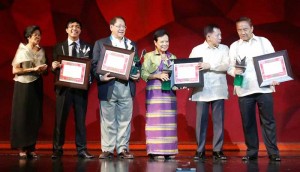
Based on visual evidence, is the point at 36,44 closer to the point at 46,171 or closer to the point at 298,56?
the point at 46,171

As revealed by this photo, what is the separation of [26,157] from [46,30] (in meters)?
2.03

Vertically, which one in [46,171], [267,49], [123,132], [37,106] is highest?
[267,49]

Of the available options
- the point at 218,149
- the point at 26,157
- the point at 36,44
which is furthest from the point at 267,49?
the point at 26,157

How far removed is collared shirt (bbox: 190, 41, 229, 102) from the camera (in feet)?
16.4

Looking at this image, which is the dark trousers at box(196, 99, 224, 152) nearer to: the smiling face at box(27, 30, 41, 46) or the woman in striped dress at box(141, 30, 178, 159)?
the woman in striped dress at box(141, 30, 178, 159)

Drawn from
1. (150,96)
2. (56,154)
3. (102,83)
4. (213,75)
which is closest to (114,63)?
(102,83)

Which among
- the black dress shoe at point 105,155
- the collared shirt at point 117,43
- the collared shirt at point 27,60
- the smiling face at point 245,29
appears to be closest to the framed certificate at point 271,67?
the smiling face at point 245,29

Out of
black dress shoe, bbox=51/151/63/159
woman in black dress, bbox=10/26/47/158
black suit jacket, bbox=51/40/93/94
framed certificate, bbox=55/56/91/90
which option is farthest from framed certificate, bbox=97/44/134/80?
black dress shoe, bbox=51/151/63/159

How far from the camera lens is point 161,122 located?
193 inches

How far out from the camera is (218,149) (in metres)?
5.00

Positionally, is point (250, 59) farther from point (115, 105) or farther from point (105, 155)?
point (105, 155)

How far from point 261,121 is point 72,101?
84.0 inches

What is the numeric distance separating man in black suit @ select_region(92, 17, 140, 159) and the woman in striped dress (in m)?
0.20

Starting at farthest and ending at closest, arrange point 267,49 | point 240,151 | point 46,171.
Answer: point 240,151, point 267,49, point 46,171
